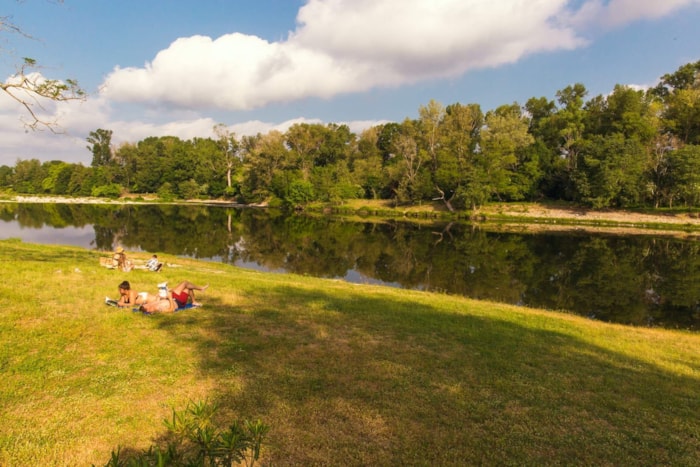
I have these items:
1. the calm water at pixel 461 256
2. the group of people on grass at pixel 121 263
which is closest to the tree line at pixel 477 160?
the calm water at pixel 461 256

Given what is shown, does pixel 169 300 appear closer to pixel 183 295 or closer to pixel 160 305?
pixel 160 305

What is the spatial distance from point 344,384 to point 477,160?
7520cm

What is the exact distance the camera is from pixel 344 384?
7.66 meters

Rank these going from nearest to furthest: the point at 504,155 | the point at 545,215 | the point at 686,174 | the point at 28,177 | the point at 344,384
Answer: the point at 344,384 < the point at 686,174 < the point at 545,215 < the point at 504,155 < the point at 28,177

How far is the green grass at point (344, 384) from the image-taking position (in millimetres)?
5871

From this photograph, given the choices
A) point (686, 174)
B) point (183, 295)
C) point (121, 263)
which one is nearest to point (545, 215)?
point (686, 174)

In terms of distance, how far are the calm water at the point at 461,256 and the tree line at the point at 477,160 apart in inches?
769

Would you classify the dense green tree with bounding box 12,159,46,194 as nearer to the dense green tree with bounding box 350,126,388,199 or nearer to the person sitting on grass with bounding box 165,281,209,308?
the dense green tree with bounding box 350,126,388,199

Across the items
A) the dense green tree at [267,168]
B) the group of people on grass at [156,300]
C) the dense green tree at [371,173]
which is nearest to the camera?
the group of people on grass at [156,300]

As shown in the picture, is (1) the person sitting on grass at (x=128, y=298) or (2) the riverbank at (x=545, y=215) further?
(2) the riverbank at (x=545, y=215)

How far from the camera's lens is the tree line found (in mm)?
63719

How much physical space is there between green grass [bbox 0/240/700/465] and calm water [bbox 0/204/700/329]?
1102 centimetres

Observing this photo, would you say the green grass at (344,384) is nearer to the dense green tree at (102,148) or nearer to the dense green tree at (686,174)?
the dense green tree at (686,174)

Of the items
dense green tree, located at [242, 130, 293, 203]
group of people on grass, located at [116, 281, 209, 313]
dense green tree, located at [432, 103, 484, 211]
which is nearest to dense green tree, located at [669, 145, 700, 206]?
dense green tree, located at [432, 103, 484, 211]
